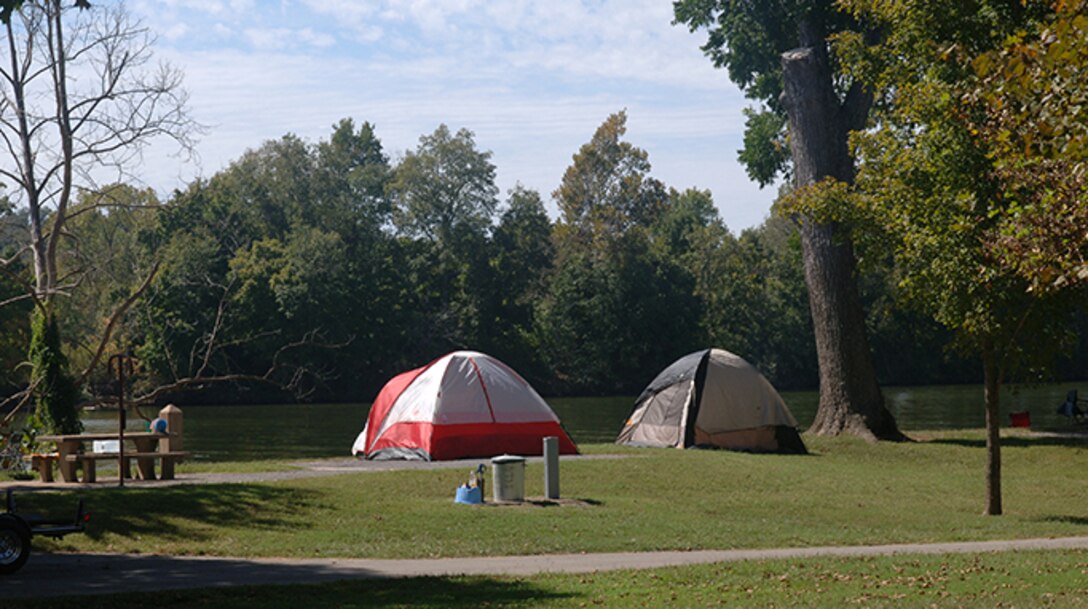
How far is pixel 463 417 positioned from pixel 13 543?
1394cm

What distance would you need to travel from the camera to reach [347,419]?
2076 inches

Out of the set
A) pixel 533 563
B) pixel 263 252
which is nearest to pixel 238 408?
pixel 263 252

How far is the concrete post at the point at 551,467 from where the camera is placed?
66.3ft

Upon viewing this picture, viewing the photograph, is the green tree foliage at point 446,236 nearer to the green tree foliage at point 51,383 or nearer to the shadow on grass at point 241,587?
the green tree foliage at point 51,383

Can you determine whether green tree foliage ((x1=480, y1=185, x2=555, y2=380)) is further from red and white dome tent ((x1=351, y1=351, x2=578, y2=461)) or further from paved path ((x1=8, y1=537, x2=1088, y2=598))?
paved path ((x1=8, y1=537, x2=1088, y2=598))

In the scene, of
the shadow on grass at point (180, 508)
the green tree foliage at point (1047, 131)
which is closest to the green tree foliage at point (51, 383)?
the shadow on grass at point (180, 508)

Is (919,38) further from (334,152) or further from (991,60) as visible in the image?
(334,152)

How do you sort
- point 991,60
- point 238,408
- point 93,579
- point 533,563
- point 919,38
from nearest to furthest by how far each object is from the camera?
point 991,60, point 93,579, point 533,563, point 919,38, point 238,408

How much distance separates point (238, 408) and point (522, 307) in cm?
2497

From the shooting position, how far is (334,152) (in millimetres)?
93812

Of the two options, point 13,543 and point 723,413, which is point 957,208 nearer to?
point 723,413

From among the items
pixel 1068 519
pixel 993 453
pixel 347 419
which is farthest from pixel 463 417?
pixel 347 419

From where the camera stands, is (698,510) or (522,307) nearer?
(698,510)

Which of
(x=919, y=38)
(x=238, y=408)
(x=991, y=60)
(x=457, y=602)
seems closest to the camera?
(x=991, y=60)
